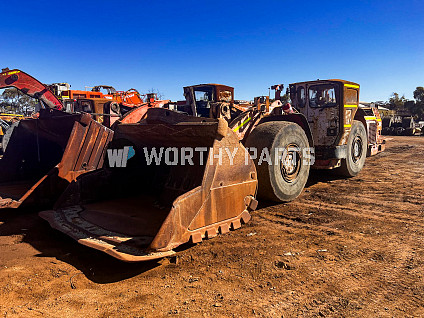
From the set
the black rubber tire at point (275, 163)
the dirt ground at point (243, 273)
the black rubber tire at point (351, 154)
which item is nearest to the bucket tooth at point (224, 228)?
the dirt ground at point (243, 273)

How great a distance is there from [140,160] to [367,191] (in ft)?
13.9

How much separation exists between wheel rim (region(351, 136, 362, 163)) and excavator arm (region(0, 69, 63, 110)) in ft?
29.9

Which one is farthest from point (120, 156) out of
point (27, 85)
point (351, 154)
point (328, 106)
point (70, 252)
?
point (27, 85)

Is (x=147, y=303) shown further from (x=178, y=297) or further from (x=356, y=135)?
(x=356, y=135)

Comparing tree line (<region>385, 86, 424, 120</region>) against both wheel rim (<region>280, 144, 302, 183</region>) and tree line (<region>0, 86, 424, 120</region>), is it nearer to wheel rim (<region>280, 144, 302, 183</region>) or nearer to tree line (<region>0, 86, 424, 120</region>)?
tree line (<region>0, 86, 424, 120</region>)

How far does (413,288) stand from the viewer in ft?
8.67

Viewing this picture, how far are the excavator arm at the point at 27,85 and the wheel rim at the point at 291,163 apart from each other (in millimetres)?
8529

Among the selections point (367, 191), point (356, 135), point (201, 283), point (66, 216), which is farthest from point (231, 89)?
point (201, 283)

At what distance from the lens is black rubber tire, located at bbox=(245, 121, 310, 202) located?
183 inches

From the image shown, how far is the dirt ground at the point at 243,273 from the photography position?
2.39m

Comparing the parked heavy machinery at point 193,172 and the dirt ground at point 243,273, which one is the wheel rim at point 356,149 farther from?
the dirt ground at point 243,273

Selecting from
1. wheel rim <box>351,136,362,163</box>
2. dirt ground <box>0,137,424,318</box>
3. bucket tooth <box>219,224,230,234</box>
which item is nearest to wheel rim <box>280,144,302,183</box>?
dirt ground <box>0,137,424,318</box>

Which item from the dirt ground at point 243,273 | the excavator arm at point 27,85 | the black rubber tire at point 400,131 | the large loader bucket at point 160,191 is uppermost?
the excavator arm at point 27,85

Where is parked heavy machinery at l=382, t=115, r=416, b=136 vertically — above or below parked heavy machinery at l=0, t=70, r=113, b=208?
above
